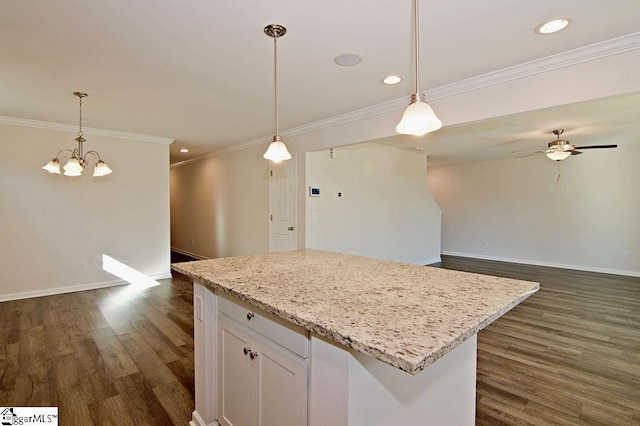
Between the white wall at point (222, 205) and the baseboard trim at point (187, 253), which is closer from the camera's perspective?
the white wall at point (222, 205)

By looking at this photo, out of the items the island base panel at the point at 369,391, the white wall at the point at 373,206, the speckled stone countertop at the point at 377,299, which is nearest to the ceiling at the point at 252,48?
the white wall at the point at 373,206

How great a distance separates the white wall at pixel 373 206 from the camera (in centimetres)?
474

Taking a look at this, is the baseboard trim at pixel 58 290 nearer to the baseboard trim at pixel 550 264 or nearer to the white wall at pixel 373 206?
the white wall at pixel 373 206

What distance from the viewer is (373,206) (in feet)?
18.3

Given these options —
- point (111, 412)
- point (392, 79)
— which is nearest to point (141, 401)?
point (111, 412)

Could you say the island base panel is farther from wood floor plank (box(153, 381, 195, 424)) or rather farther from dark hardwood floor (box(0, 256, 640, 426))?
wood floor plank (box(153, 381, 195, 424))

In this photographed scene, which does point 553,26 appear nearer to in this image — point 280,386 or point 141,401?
point 280,386

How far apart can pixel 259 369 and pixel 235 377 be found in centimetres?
27

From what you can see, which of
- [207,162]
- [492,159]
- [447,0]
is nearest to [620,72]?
[447,0]

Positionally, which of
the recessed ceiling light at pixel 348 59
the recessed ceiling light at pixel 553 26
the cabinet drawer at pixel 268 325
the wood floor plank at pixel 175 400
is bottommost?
the wood floor plank at pixel 175 400

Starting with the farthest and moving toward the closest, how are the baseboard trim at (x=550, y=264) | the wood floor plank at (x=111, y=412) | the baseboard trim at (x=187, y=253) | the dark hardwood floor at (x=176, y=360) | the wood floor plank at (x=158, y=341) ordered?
the baseboard trim at (x=187, y=253) → the baseboard trim at (x=550, y=264) → the wood floor plank at (x=158, y=341) → the dark hardwood floor at (x=176, y=360) → the wood floor plank at (x=111, y=412)

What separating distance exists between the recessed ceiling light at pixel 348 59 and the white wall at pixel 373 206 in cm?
211

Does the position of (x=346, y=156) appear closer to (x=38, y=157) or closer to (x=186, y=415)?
(x=186, y=415)

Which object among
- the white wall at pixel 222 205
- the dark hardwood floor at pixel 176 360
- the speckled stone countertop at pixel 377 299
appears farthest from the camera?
the white wall at pixel 222 205
